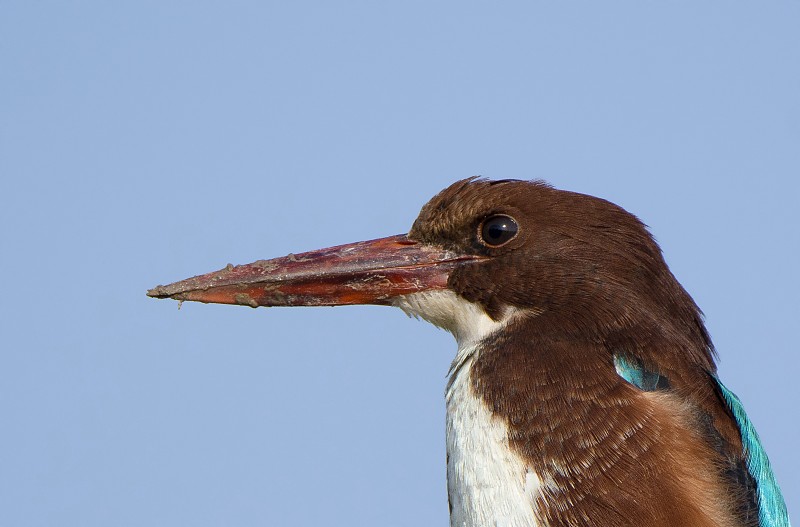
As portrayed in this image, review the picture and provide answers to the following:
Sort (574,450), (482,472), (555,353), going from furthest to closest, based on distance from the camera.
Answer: (555,353)
(482,472)
(574,450)

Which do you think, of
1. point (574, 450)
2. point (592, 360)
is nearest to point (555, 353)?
point (592, 360)

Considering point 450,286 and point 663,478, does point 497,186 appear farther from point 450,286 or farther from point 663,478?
point 663,478

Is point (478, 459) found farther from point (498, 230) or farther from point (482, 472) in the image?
point (498, 230)

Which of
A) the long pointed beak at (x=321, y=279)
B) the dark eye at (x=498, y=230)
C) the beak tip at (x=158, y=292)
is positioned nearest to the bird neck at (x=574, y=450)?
the dark eye at (x=498, y=230)

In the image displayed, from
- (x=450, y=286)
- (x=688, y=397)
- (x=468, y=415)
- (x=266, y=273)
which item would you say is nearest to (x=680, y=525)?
(x=688, y=397)

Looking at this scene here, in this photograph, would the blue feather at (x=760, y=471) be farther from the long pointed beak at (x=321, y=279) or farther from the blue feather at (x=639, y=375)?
the long pointed beak at (x=321, y=279)
